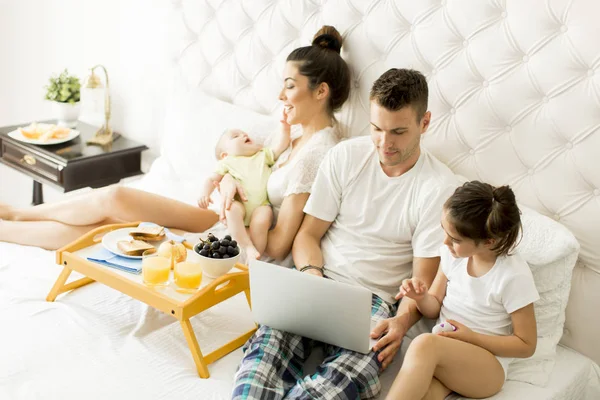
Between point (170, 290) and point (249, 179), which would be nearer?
point (170, 290)

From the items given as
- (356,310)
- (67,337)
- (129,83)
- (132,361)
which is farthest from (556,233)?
(129,83)

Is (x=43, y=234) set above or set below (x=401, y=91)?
below

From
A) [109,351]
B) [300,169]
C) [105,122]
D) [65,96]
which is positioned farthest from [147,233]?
[65,96]

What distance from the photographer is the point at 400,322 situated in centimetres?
192

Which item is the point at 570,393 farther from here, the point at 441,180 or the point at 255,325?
the point at 255,325

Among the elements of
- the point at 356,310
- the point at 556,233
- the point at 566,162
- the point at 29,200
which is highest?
the point at 566,162

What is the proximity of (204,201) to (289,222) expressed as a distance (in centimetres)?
40

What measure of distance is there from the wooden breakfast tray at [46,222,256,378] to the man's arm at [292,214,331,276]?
0.20m

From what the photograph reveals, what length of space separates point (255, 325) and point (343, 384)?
0.47 metres

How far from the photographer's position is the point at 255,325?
2100 millimetres

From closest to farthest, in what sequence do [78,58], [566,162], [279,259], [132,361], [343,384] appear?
[343,384]
[132,361]
[566,162]
[279,259]
[78,58]

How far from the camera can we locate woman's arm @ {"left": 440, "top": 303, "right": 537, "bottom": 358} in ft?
5.76

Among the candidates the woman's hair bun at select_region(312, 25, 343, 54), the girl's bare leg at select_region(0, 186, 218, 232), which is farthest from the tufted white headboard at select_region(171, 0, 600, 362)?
the girl's bare leg at select_region(0, 186, 218, 232)

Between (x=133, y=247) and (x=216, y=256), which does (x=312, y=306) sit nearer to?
(x=216, y=256)
